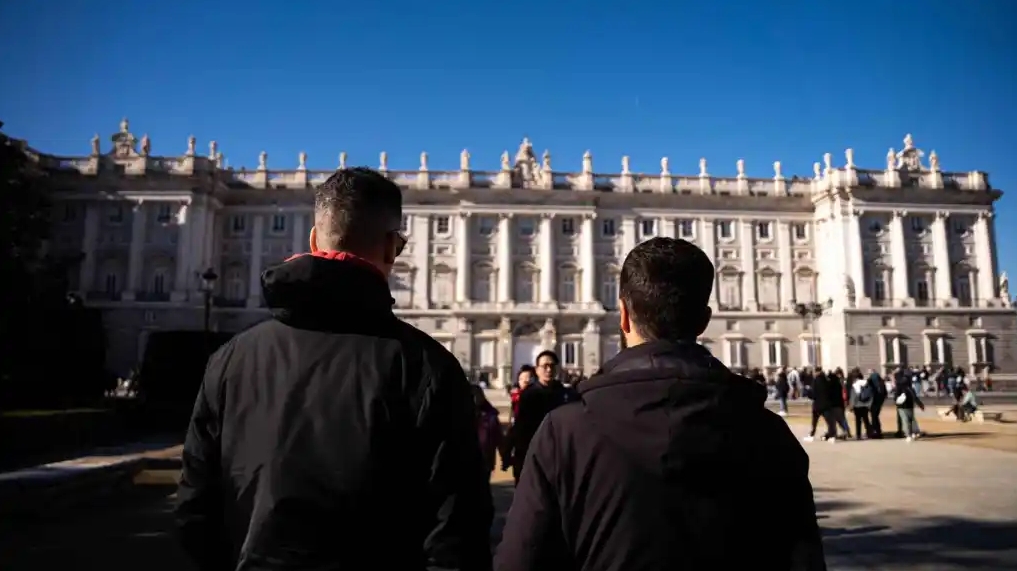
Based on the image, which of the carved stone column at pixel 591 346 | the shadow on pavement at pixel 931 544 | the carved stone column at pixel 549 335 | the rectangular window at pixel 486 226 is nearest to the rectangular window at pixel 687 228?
the carved stone column at pixel 591 346

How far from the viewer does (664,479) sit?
1847 mm

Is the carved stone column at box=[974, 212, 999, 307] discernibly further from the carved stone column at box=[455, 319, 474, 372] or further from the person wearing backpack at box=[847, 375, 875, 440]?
the person wearing backpack at box=[847, 375, 875, 440]

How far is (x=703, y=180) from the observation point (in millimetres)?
50250

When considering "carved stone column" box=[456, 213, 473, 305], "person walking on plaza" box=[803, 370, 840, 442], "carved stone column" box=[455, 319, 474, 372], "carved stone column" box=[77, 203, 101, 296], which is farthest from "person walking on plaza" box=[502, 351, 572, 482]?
"carved stone column" box=[77, 203, 101, 296]

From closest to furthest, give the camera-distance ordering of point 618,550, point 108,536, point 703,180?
point 618,550, point 108,536, point 703,180

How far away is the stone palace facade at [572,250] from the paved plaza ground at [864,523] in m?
34.7

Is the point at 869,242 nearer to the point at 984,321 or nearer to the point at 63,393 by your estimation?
the point at 984,321

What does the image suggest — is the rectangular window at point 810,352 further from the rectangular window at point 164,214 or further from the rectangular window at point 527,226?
the rectangular window at point 164,214

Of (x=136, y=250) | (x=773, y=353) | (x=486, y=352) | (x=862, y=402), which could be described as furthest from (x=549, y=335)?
(x=862, y=402)

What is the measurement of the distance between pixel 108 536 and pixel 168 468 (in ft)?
20.0

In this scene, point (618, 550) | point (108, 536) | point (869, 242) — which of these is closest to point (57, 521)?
point (108, 536)

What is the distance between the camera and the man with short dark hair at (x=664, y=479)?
6.06 feet

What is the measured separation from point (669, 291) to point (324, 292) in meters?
1.03

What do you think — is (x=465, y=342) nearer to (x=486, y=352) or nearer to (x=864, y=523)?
(x=486, y=352)
